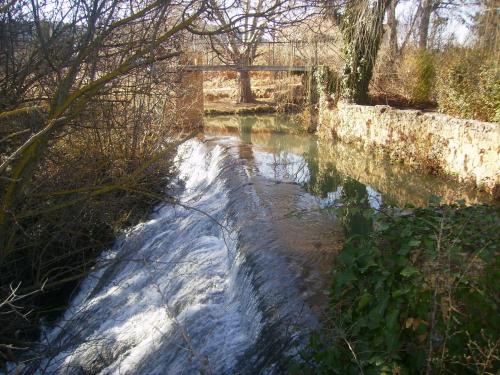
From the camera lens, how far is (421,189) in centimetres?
895

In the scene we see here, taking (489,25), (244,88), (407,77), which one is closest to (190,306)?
(489,25)

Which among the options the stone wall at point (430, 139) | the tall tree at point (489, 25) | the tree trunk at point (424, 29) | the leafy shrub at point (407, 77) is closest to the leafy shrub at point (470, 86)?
the tall tree at point (489, 25)

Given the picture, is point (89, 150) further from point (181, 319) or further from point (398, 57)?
point (398, 57)

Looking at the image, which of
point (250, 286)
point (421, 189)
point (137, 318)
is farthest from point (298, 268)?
point (421, 189)

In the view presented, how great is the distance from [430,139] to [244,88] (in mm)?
16972

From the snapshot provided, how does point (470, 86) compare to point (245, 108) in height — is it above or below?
above

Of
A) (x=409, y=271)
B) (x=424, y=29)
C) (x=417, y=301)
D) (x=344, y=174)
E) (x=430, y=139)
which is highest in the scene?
(x=424, y=29)

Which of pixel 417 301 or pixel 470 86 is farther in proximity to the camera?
pixel 470 86

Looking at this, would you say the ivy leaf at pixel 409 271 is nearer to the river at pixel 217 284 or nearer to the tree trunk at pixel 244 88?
the river at pixel 217 284

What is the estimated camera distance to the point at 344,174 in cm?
1046

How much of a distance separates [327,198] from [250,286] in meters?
3.70

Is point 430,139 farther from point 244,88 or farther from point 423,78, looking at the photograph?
point 244,88

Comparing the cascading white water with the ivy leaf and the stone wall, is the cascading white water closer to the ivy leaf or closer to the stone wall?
the ivy leaf

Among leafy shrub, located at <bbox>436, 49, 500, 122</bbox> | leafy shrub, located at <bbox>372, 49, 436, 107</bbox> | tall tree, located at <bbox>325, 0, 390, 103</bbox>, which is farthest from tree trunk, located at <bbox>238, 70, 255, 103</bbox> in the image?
leafy shrub, located at <bbox>436, 49, 500, 122</bbox>
